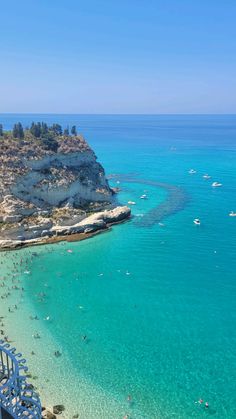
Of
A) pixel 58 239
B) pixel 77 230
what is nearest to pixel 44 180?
pixel 77 230

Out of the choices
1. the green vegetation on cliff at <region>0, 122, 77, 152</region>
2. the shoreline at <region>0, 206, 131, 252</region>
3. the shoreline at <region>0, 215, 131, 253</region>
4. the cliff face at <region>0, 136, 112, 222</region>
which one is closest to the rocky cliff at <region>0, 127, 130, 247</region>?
the cliff face at <region>0, 136, 112, 222</region>

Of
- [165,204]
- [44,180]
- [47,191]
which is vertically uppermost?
[44,180]

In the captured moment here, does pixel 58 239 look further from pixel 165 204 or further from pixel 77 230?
pixel 165 204

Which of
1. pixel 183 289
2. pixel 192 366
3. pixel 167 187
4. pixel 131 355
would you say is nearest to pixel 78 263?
pixel 183 289

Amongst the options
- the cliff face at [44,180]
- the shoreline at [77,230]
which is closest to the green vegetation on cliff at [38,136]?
the cliff face at [44,180]

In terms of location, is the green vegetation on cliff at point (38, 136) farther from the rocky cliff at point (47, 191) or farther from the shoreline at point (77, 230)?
the shoreline at point (77, 230)

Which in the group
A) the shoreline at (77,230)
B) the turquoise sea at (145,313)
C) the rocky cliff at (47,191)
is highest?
the rocky cliff at (47,191)
